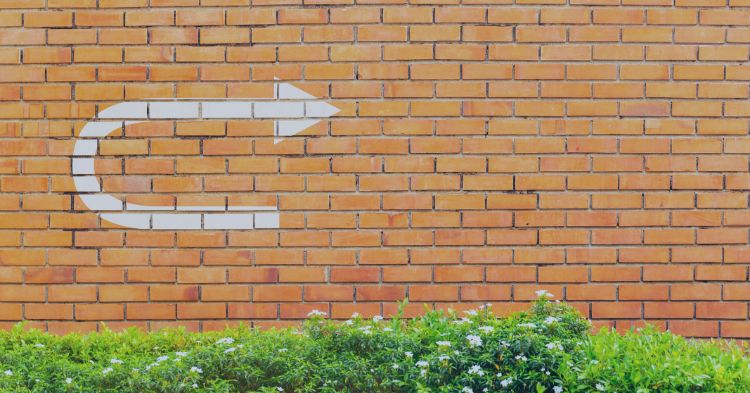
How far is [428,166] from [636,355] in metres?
1.50

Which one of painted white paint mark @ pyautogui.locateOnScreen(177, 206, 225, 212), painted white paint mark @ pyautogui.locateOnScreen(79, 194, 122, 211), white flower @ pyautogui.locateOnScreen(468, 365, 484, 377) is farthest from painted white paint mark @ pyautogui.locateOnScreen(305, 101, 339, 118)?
white flower @ pyautogui.locateOnScreen(468, 365, 484, 377)

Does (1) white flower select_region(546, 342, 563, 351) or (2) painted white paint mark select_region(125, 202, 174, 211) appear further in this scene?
(2) painted white paint mark select_region(125, 202, 174, 211)

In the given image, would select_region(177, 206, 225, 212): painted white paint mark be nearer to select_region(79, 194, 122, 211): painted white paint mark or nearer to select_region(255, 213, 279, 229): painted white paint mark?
select_region(255, 213, 279, 229): painted white paint mark

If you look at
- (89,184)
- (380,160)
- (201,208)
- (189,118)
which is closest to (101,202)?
(89,184)

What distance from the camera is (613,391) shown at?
2332mm

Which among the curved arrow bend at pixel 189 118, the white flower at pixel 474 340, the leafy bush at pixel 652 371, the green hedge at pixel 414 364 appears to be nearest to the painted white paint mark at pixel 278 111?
the curved arrow bend at pixel 189 118

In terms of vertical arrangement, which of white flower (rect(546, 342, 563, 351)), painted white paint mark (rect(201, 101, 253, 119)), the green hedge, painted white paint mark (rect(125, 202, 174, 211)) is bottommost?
the green hedge

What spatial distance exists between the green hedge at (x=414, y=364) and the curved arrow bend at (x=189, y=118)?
2.83ft

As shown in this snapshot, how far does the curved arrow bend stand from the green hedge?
86 centimetres

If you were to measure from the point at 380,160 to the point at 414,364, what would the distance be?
1330 millimetres

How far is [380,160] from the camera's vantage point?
11.7ft

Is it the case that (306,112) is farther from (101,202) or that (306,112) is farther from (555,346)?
(555,346)

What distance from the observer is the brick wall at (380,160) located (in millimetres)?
3553

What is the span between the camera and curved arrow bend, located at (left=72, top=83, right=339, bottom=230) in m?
3.57
